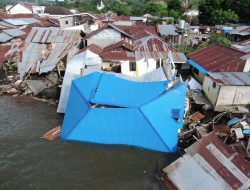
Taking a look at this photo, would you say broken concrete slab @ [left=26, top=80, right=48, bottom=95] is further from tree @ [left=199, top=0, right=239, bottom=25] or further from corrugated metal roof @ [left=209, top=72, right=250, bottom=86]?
tree @ [left=199, top=0, right=239, bottom=25]

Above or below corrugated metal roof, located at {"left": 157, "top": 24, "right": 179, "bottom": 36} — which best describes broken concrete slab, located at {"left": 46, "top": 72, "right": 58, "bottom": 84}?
below

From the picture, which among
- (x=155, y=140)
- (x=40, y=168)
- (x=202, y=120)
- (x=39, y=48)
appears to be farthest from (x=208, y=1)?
(x=40, y=168)

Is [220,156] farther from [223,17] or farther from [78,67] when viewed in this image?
[223,17]

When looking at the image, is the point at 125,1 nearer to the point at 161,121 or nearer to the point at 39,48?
the point at 39,48

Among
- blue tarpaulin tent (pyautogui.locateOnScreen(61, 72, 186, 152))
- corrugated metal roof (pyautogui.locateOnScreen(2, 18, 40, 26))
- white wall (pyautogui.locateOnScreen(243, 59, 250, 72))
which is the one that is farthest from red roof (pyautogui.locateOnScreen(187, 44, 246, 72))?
corrugated metal roof (pyautogui.locateOnScreen(2, 18, 40, 26))

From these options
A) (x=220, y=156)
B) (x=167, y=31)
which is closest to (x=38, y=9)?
(x=167, y=31)

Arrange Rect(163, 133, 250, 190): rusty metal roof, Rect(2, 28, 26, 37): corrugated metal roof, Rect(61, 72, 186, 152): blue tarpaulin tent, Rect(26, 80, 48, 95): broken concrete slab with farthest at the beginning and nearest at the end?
Rect(2, 28, 26, 37): corrugated metal roof → Rect(26, 80, 48, 95): broken concrete slab → Rect(61, 72, 186, 152): blue tarpaulin tent → Rect(163, 133, 250, 190): rusty metal roof

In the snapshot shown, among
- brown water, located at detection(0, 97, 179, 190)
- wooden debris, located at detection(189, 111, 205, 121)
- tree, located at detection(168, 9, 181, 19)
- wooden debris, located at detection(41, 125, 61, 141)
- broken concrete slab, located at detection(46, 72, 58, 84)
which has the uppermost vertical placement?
tree, located at detection(168, 9, 181, 19)
